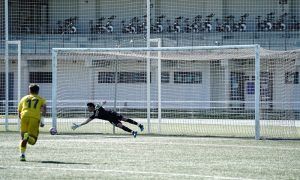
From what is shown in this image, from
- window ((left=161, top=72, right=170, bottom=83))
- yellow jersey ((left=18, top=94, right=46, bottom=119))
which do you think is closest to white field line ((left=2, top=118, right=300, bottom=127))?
window ((left=161, top=72, right=170, bottom=83))

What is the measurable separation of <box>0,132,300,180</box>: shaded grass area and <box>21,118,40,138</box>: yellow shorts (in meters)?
0.59

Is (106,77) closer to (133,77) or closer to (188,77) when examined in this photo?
(133,77)

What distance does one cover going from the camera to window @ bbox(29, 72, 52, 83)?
138 feet

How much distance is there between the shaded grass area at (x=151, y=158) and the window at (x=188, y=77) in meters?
11.5

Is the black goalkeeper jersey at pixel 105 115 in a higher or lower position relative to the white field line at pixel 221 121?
higher

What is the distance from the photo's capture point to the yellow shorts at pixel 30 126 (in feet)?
53.8

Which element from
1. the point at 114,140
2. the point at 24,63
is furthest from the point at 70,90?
the point at 114,140

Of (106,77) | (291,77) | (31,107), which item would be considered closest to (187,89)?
(106,77)

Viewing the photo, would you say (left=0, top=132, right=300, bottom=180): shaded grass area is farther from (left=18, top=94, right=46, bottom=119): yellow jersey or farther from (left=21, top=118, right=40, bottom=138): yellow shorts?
(left=18, top=94, right=46, bottom=119): yellow jersey

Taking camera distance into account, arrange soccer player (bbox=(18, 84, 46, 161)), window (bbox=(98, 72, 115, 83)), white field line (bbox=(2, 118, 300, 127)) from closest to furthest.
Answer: soccer player (bbox=(18, 84, 46, 161)) < white field line (bbox=(2, 118, 300, 127)) < window (bbox=(98, 72, 115, 83))

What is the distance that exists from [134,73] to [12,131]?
877cm

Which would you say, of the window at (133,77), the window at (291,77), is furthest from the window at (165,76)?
the window at (291,77)

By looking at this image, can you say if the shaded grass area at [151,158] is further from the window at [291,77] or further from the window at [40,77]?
the window at [40,77]

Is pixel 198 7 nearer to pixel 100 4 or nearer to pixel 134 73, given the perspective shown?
pixel 100 4
